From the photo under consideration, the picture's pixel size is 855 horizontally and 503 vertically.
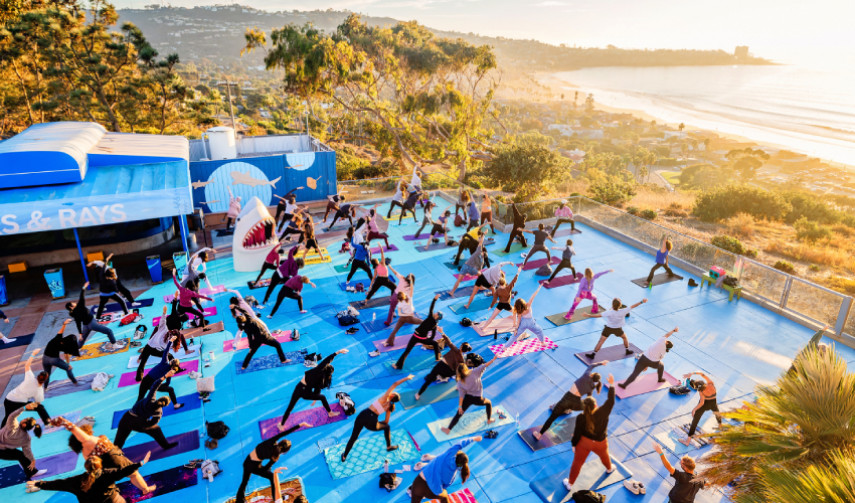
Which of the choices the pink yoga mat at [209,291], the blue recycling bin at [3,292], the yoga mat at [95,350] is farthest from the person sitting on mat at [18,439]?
the blue recycling bin at [3,292]

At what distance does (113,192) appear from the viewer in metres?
15.8

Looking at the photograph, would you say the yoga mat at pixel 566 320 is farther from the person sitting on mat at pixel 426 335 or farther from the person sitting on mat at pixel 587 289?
the person sitting on mat at pixel 426 335

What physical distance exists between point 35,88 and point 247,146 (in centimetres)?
2656

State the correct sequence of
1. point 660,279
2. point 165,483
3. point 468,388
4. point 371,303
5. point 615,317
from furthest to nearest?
1. point 660,279
2. point 371,303
3. point 615,317
4. point 468,388
5. point 165,483

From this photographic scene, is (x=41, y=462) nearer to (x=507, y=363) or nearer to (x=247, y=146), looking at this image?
(x=507, y=363)

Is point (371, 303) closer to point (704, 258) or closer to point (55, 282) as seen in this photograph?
point (55, 282)

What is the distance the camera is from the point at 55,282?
1544 cm

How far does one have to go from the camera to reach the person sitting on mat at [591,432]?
8.02 m

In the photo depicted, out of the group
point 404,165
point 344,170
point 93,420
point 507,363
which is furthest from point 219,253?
point 404,165

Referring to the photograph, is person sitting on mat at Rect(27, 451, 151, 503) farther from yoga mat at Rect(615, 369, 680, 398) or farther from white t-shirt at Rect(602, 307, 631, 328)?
white t-shirt at Rect(602, 307, 631, 328)

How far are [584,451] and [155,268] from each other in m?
14.2

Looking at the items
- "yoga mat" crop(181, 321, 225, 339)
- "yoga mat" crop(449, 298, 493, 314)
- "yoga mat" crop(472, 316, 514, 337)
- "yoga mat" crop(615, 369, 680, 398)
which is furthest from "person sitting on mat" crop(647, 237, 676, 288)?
"yoga mat" crop(181, 321, 225, 339)

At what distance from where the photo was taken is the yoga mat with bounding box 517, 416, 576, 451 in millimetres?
9602

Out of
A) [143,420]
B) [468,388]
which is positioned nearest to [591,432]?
[468,388]
